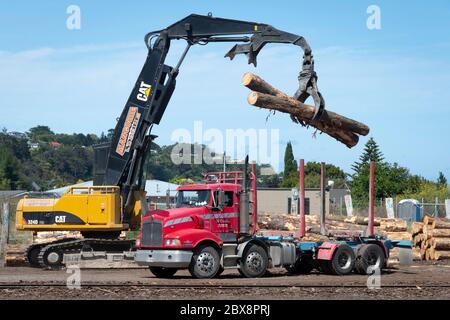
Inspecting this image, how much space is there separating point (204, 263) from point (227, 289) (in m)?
3.66

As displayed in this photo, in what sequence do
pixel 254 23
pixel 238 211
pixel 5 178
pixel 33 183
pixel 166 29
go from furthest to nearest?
1. pixel 33 183
2. pixel 5 178
3. pixel 166 29
4. pixel 254 23
5. pixel 238 211

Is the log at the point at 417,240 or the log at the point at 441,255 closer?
the log at the point at 441,255

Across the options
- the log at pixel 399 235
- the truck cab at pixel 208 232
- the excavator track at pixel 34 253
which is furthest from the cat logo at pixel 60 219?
the log at pixel 399 235

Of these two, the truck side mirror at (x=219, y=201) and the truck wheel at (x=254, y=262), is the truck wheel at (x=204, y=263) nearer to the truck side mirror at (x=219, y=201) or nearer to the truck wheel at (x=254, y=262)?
the truck wheel at (x=254, y=262)

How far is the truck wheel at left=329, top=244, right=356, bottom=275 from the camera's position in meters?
24.8

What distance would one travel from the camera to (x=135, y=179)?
27375 mm

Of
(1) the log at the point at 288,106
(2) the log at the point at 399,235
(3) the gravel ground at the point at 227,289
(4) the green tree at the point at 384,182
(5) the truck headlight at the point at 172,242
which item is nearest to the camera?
(3) the gravel ground at the point at 227,289

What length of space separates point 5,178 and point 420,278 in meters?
76.8

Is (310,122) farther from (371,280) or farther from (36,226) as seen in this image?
(36,226)

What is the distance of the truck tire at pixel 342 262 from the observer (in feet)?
81.3

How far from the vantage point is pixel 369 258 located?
83.0 feet

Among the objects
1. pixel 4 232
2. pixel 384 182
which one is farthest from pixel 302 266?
pixel 384 182

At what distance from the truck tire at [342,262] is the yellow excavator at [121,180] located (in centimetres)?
609
